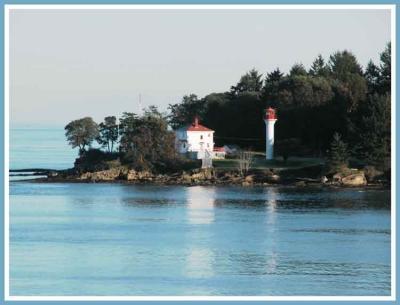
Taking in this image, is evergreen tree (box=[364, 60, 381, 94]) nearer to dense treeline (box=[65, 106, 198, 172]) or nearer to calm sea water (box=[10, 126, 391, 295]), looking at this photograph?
dense treeline (box=[65, 106, 198, 172])

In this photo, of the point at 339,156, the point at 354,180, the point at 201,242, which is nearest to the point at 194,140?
the point at 339,156

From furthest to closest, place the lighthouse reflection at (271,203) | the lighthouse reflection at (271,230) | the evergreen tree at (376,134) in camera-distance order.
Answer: the evergreen tree at (376,134)
the lighthouse reflection at (271,203)
the lighthouse reflection at (271,230)

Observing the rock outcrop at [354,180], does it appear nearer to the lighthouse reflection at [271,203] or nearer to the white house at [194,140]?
the lighthouse reflection at [271,203]

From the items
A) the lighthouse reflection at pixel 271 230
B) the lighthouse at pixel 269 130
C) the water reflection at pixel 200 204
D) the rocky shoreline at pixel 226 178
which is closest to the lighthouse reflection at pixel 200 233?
the water reflection at pixel 200 204

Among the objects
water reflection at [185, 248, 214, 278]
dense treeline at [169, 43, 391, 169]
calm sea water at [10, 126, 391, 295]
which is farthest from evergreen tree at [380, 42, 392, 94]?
water reflection at [185, 248, 214, 278]

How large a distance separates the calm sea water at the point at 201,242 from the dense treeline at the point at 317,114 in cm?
583

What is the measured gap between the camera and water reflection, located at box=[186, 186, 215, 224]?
37062 millimetres

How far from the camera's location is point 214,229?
1319 inches

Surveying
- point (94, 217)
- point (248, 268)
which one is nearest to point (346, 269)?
point (248, 268)

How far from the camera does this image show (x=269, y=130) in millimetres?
58938

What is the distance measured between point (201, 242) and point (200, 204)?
13.3 m

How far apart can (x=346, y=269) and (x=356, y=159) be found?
3181 centimetres

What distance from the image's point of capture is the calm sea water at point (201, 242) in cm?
2192

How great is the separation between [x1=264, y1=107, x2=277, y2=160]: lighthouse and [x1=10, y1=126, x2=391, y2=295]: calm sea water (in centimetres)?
820
